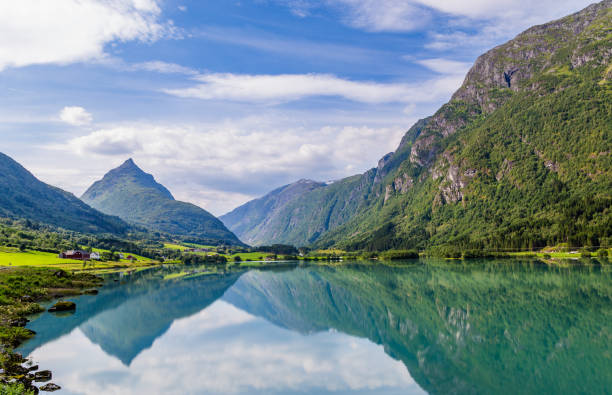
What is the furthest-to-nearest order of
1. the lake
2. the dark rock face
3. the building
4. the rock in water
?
the building < the dark rock face < the rock in water < the lake

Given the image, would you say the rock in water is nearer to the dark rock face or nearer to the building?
the dark rock face

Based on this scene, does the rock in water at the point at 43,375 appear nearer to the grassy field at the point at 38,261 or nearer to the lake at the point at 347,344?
the lake at the point at 347,344

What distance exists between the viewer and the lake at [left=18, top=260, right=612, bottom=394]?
79.0ft

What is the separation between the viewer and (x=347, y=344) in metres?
35.8

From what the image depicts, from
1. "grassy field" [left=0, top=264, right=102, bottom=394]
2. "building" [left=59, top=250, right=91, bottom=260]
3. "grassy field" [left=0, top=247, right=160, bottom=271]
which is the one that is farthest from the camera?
"building" [left=59, top=250, right=91, bottom=260]

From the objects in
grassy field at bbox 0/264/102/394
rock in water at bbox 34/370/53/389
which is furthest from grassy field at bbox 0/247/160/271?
rock in water at bbox 34/370/53/389

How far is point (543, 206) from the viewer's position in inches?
7864

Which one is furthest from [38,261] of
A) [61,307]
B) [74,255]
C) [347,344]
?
[347,344]

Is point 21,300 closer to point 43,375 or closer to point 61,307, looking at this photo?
point 61,307

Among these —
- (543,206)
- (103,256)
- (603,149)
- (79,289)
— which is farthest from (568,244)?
(103,256)

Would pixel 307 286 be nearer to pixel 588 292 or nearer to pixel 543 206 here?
pixel 588 292

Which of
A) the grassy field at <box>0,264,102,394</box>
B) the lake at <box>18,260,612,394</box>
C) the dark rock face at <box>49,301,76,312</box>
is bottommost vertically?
the lake at <box>18,260,612,394</box>

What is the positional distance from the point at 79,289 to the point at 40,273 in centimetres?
1013

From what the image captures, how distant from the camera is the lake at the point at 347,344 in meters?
24.1
